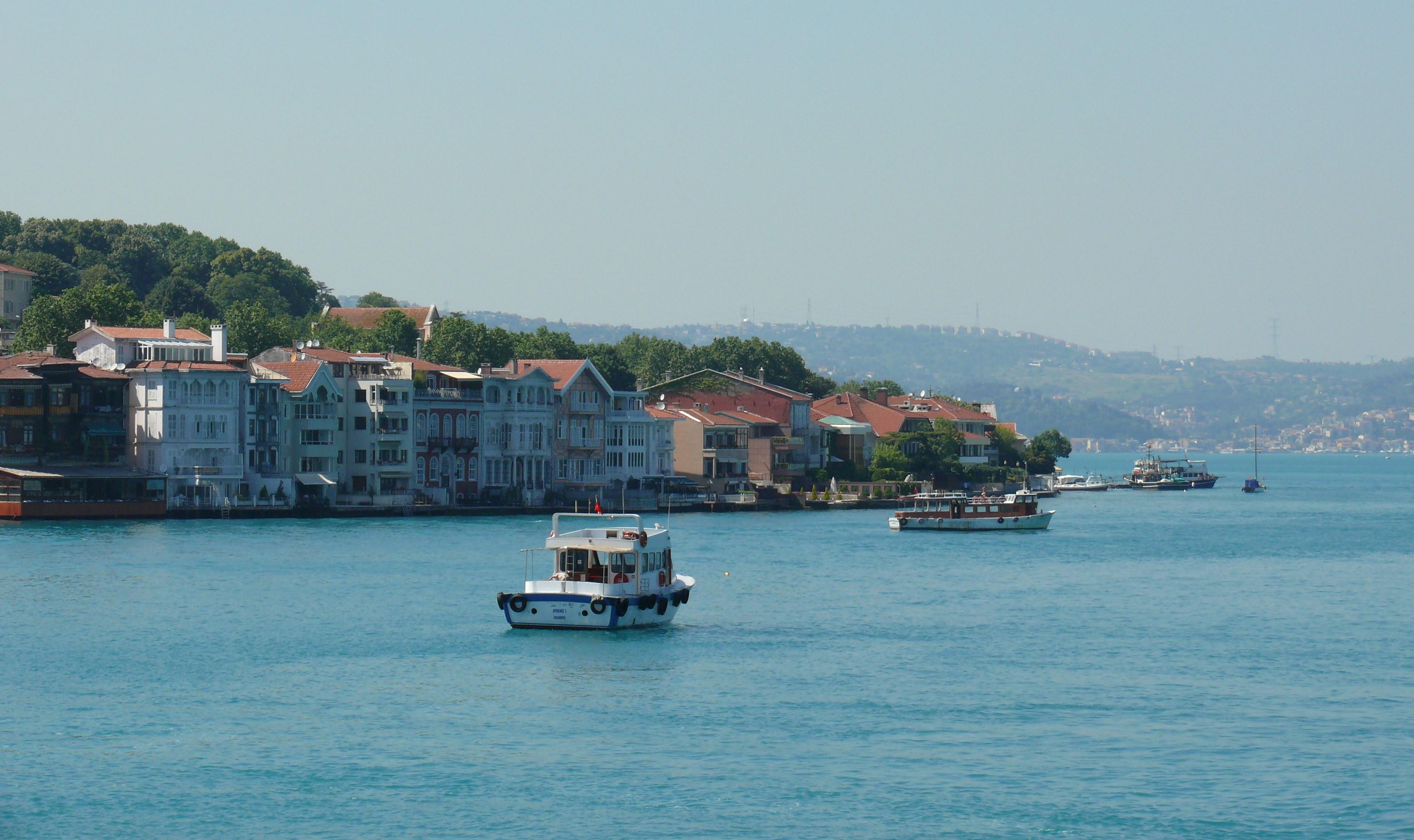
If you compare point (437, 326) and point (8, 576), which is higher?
point (437, 326)

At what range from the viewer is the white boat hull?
52.0 m

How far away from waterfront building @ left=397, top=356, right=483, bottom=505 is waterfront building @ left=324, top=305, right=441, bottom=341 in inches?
1547

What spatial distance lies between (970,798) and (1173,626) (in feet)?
86.9

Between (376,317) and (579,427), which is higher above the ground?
(376,317)

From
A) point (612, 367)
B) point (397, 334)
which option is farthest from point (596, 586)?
point (612, 367)

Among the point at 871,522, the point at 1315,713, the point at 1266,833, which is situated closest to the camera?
the point at 1266,833

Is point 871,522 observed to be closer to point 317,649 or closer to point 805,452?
point 805,452

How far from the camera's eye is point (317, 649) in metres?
50.0

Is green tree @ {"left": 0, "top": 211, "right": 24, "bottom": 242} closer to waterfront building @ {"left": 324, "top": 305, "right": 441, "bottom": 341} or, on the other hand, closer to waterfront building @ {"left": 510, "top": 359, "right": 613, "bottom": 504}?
waterfront building @ {"left": 324, "top": 305, "right": 441, "bottom": 341}

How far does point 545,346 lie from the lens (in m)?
153

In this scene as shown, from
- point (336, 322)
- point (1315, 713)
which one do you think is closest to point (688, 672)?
point (1315, 713)

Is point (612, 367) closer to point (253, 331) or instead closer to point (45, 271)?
point (253, 331)

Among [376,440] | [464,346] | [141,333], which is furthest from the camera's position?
[464,346]

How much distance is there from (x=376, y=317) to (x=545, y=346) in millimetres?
23966
